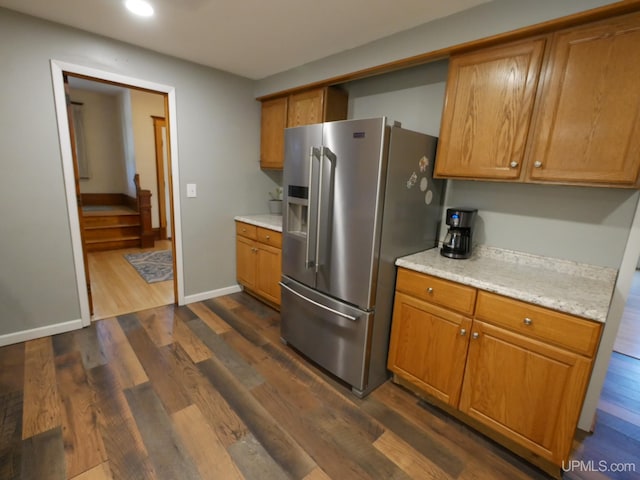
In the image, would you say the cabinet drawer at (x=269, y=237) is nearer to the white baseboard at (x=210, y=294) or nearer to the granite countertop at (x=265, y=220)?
the granite countertop at (x=265, y=220)

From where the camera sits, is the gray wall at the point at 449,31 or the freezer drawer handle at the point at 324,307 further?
the freezer drawer handle at the point at 324,307

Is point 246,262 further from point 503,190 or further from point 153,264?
point 503,190

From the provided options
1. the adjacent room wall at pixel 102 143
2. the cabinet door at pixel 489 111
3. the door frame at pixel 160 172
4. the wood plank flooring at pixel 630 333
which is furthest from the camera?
the adjacent room wall at pixel 102 143

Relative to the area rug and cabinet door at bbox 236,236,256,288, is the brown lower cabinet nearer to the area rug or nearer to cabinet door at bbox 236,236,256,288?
cabinet door at bbox 236,236,256,288

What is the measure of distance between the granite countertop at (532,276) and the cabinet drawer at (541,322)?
1.4 inches

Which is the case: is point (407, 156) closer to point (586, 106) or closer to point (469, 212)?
point (469, 212)

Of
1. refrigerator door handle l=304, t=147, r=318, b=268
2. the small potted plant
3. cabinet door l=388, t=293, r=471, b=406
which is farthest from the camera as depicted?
the small potted plant

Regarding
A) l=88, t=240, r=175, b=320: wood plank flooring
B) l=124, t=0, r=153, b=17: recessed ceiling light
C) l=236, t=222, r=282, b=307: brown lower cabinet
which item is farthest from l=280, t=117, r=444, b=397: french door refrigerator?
l=88, t=240, r=175, b=320: wood plank flooring

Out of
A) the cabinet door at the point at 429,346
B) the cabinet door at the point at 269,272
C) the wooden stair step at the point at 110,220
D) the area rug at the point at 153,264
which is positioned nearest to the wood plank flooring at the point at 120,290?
the area rug at the point at 153,264

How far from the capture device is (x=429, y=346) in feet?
5.91

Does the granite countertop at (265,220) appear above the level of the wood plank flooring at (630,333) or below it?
above

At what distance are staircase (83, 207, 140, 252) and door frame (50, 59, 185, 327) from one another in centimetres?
279

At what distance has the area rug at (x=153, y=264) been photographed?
3828 millimetres

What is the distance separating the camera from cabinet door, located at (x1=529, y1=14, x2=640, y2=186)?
131 centimetres
